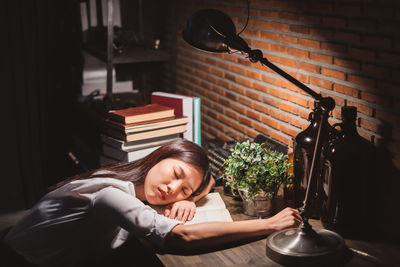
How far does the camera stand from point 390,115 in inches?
A: 68.3

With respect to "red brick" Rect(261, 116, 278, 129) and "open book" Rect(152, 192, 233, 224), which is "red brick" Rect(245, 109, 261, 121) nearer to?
"red brick" Rect(261, 116, 278, 129)

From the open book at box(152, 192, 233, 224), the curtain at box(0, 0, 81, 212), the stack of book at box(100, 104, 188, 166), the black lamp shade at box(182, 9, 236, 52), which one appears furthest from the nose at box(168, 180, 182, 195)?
the curtain at box(0, 0, 81, 212)

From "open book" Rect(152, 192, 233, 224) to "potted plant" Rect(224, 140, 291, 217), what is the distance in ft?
0.34

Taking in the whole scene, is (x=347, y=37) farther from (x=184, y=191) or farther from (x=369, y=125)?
(x=184, y=191)

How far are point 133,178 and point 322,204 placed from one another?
2.58 feet

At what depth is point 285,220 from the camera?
171 cm

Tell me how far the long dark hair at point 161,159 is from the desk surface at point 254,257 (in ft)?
1.40

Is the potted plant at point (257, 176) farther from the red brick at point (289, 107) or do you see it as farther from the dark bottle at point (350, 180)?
the red brick at point (289, 107)

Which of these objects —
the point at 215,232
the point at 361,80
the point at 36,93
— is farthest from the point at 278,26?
the point at 36,93

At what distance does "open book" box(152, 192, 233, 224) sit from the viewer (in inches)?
71.7

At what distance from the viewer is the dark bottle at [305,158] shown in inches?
72.2

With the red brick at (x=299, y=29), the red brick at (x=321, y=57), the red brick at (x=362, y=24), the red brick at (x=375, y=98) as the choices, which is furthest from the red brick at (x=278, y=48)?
the red brick at (x=375, y=98)

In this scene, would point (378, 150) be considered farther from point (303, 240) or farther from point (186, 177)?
point (186, 177)

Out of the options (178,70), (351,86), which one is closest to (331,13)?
(351,86)
